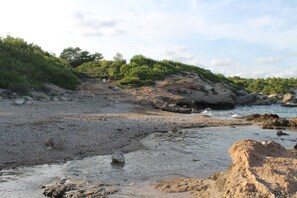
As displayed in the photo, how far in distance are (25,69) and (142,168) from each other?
23642 mm

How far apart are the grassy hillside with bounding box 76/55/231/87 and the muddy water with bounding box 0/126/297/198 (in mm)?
26748

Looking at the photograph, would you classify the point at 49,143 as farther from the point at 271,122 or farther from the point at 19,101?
the point at 271,122

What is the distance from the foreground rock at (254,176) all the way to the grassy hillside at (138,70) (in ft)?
113

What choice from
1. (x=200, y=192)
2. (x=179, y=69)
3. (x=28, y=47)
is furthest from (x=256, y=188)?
(x=179, y=69)

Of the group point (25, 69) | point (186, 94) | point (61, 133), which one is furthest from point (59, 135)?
point (186, 94)

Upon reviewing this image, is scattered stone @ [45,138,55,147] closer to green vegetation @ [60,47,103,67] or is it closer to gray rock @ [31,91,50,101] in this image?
gray rock @ [31,91,50,101]

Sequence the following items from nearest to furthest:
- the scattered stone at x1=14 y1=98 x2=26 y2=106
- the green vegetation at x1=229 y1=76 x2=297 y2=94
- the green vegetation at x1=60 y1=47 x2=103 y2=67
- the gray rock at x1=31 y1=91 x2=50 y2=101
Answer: the scattered stone at x1=14 y1=98 x2=26 y2=106, the gray rock at x1=31 y1=91 x2=50 y2=101, the green vegetation at x1=60 y1=47 x2=103 y2=67, the green vegetation at x1=229 y1=76 x2=297 y2=94

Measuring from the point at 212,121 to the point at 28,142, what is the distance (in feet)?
47.9

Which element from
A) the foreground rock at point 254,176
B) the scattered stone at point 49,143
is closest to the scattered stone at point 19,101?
the scattered stone at point 49,143

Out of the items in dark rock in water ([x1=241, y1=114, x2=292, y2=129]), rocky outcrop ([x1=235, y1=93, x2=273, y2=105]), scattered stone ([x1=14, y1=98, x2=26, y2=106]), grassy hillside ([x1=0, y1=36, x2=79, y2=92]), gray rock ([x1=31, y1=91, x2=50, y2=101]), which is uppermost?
grassy hillside ([x1=0, y1=36, x2=79, y2=92])

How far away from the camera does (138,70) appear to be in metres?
46.7

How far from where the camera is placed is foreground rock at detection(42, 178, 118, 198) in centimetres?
825

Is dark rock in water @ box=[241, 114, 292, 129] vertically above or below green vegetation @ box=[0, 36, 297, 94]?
below

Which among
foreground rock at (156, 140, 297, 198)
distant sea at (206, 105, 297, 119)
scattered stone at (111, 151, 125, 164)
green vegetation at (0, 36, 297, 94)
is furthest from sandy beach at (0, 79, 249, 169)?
distant sea at (206, 105, 297, 119)
